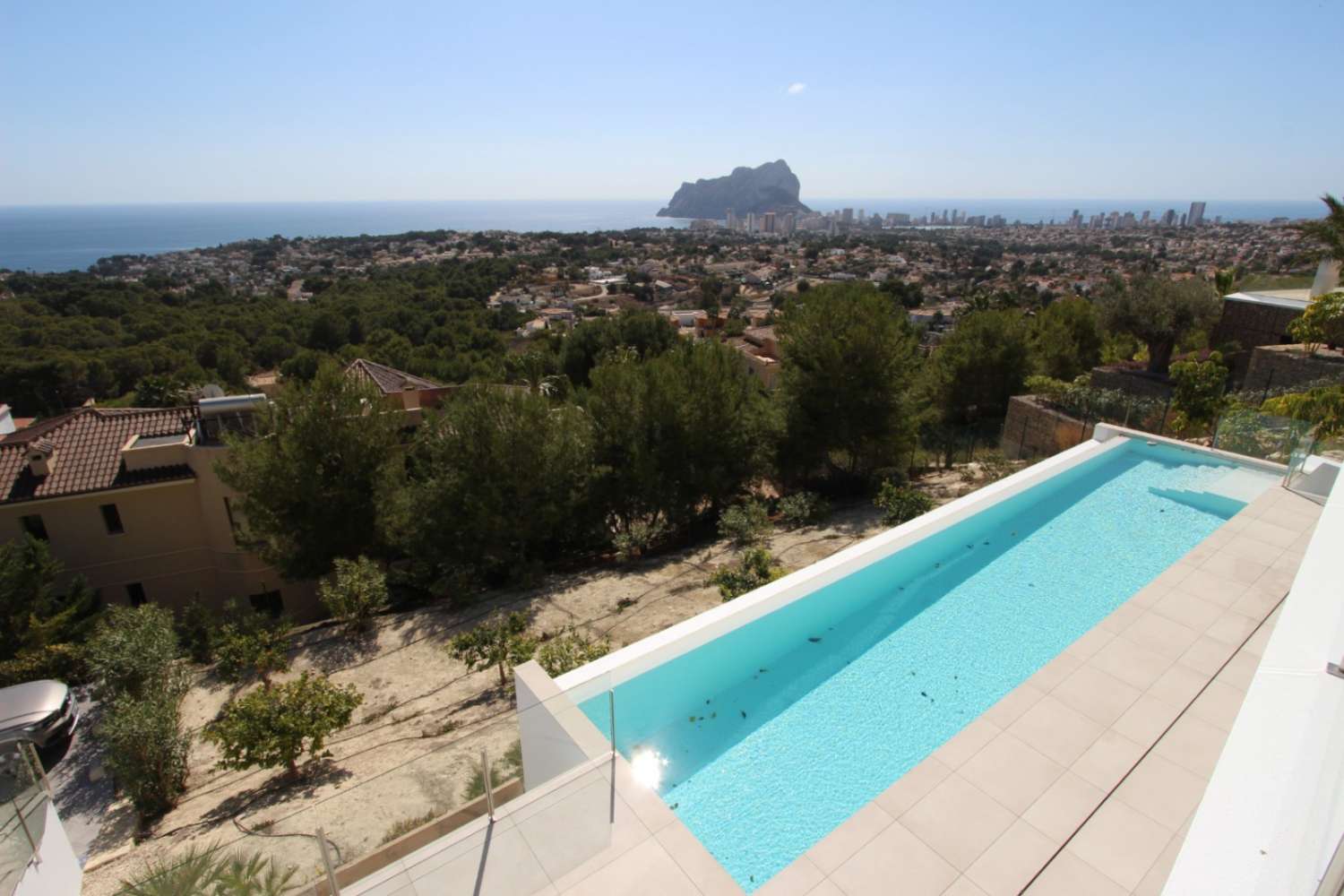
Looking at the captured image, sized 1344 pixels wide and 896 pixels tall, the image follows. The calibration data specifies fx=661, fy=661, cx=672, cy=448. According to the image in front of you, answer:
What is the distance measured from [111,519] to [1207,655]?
17668mm

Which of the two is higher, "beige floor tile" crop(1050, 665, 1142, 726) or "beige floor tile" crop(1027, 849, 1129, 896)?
"beige floor tile" crop(1027, 849, 1129, 896)

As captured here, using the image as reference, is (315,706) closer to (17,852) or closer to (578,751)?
(17,852)

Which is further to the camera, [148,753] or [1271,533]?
[1271,533]

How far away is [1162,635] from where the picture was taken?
557cm

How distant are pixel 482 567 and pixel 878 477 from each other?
27.0 ft

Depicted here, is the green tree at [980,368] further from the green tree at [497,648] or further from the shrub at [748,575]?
the green tree at [497,648]

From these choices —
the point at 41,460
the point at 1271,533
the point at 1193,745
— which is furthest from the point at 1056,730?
the point at 41,460

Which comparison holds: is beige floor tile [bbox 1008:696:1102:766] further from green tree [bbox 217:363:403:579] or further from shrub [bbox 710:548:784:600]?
green tree [bbox 217:363:403:579]

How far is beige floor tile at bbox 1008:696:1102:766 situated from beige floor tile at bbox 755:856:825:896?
→ 1851 millimetres

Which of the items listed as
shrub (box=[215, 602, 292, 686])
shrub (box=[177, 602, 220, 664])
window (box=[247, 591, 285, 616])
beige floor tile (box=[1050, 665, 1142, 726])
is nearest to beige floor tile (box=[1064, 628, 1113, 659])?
beige floor tile (box=[1050, 665, 1142, 726])

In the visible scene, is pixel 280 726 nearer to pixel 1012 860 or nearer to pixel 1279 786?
pixel 1012 860

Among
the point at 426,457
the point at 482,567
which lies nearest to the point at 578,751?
the point at 482,567

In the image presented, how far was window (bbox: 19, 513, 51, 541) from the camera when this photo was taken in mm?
12795

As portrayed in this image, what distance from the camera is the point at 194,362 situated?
38.4 meters
